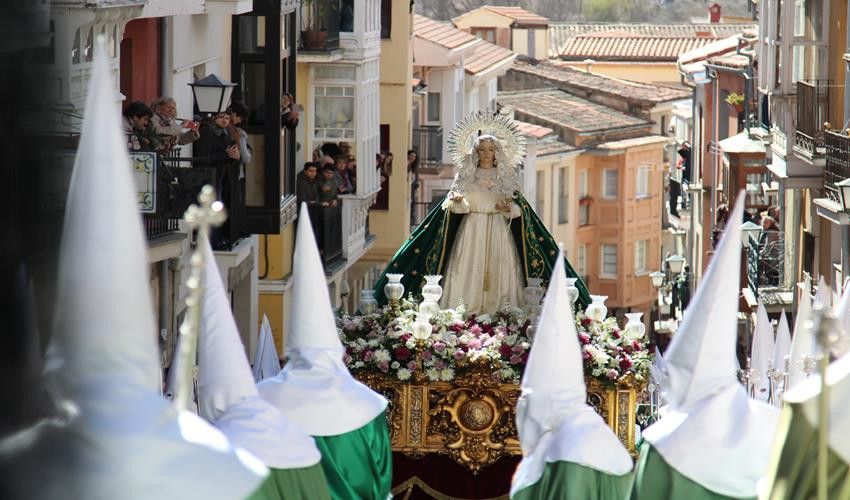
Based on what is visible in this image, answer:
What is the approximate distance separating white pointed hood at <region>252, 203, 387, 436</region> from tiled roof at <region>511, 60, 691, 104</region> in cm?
4030

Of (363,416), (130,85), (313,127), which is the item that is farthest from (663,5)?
(363,416)

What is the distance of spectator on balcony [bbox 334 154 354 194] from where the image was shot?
23.9m

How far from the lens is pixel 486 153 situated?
44.8 ft

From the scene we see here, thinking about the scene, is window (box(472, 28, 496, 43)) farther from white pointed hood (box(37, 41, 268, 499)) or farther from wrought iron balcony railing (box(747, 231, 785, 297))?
white pointed hood (box(37, 41, 268, 499))

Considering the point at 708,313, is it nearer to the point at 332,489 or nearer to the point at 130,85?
the point at 332,489

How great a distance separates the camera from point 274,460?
25.6 feet

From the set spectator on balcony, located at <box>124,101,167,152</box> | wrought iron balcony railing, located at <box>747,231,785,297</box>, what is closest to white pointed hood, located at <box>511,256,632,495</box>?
spectator on balcony, located at <box>124,101,167,152</box>

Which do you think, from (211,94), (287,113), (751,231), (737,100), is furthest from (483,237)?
(737,100)

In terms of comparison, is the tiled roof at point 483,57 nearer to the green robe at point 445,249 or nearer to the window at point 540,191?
the window at point 540,191

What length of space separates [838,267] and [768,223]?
650 cm

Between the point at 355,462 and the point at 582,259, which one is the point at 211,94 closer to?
the point at 355,462

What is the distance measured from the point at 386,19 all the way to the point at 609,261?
19184mm

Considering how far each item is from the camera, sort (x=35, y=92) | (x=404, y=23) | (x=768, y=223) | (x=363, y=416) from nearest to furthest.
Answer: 1. (x=35, y=92)
2. (x=363, y=416)
3. (x=768, y=223)
4. (x=404, y=23)

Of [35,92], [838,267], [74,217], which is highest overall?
[35,92]
